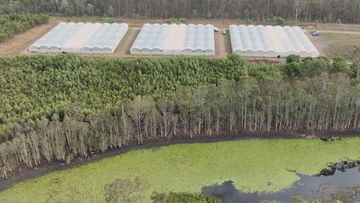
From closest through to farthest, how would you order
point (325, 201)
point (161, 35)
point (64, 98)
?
point (325, 201)
point (64, 98)
point (161, 35)

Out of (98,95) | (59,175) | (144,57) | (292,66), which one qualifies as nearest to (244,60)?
(292,66)

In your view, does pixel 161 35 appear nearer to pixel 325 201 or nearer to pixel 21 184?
pixel 21 184

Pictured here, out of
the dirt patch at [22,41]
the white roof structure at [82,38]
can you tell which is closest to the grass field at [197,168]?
the white roof structure at [82,38]

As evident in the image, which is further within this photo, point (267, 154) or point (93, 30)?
point (93, 30)

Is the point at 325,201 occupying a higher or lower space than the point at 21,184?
higher

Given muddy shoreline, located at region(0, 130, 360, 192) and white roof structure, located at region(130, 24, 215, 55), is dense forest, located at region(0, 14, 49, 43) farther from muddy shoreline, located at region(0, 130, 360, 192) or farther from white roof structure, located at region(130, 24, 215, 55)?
muddy shoreline, located at region(0, 130, 360, 192)

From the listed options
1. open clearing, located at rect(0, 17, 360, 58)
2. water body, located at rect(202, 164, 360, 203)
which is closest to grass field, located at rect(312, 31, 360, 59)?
open clearing, located at rect(0, 17, 360, 58)
